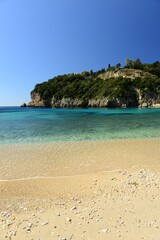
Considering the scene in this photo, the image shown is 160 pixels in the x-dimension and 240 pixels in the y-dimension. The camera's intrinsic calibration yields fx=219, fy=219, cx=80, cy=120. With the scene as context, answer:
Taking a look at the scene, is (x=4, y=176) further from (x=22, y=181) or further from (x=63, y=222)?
(x=63, y=222)

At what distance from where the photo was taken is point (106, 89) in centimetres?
12612

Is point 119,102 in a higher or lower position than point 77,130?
higher

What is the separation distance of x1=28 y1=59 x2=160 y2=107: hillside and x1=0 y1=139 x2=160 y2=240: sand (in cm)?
10241

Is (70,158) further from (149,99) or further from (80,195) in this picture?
(149,99)

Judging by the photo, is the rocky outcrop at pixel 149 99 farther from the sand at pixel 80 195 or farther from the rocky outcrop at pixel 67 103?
the sand at pixel 80 195

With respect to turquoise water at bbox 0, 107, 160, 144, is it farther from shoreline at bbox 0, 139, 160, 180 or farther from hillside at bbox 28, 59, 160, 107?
hillside at bbox 28, 59, 160, 107

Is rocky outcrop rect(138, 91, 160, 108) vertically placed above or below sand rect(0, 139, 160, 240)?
above

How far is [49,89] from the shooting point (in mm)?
162250

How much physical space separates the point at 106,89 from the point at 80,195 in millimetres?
121498

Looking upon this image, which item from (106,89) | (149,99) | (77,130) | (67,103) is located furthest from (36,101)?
(77,130)

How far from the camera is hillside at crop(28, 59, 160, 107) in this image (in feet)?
371

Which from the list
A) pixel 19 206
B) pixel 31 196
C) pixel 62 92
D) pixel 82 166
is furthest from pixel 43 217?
pixel 62 92

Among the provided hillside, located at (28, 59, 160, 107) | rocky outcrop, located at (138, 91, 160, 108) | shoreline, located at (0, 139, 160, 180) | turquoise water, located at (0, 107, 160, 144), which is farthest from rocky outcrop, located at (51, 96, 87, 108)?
shoreline, located at (0, 139, 160, 180)

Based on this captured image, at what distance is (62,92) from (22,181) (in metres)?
145
